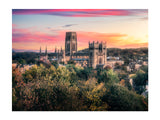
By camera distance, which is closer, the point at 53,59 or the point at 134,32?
the point at 134,32

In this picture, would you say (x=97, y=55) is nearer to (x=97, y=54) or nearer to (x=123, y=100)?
(x=97, y=54)

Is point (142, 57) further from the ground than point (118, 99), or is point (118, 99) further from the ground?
point (142, 57)

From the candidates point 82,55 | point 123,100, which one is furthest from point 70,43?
point 123,100

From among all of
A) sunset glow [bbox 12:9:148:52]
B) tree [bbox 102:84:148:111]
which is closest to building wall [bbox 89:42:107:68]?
sunset glow [bbox 12:9:148:52]

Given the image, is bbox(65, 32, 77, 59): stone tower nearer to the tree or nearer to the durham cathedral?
the durham cathedral
